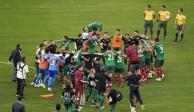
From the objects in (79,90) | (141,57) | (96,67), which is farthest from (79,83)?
(141,57)

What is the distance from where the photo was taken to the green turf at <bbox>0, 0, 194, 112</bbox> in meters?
31.1

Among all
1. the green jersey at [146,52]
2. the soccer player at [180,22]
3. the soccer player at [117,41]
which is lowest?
the green jersey at [146,52]

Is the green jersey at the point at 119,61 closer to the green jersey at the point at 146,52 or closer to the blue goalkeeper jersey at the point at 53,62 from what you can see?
the green jersey at the point at 146,52

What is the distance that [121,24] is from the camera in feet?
161

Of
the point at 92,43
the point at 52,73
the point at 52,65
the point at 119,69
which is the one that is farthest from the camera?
the point at 92,43

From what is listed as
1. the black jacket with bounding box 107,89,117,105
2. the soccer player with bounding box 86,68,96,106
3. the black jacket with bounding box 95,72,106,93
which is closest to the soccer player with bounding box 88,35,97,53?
the soccer player with bounding box 86,68,96,106

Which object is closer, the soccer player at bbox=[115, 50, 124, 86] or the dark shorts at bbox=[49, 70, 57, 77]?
the dark shorts at bbox=[49, 70, 57, 77]

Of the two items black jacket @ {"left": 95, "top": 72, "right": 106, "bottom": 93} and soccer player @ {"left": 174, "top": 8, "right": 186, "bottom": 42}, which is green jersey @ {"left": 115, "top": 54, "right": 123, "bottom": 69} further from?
soccer player @ {"left": 174, "top": 8, "right": 186, "bottom": 42}

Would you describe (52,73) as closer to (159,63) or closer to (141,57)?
(141,57)

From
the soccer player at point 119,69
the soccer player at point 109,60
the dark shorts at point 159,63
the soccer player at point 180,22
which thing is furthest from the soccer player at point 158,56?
the soccer player at point 180,22

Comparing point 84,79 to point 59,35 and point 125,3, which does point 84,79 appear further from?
point 125,3

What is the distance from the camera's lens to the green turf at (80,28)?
1226 inches

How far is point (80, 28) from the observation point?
1868 inches

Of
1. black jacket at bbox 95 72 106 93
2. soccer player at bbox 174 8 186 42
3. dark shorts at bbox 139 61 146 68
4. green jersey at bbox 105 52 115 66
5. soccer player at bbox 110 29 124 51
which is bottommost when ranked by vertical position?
black jacket at bbox 95 72 106 93
